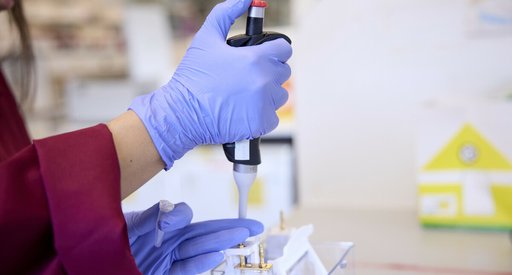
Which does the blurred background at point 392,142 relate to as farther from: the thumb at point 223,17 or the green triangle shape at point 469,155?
the thumb at point 223,17

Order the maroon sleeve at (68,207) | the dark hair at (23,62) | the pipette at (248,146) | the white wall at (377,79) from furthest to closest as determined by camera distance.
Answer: the white wall at (377,79) < the dark hair at (23,62) < the pipette at (248,146) < the maroon sleeve at (68,207)

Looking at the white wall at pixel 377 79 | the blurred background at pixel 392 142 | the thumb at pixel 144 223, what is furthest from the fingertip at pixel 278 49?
the white wall at pixel 377 79

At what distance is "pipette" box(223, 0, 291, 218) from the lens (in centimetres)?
67

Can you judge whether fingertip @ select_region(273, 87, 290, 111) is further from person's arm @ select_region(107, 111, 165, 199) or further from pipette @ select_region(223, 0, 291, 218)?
person's arm @ select_region(107, 111, 165, 199)

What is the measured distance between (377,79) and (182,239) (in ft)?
3.04

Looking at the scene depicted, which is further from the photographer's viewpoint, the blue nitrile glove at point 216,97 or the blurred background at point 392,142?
the blurred background at point 392,142

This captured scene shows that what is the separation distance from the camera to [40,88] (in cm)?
289

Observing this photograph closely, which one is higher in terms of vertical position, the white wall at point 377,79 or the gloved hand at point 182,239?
the white wall at point 377,79

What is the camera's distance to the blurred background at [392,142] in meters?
1.17

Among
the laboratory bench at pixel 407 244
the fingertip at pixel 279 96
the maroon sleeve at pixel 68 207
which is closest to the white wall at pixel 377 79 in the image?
the laboratory bench at pixel 407 244

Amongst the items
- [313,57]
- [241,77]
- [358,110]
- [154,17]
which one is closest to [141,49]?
[154,17]

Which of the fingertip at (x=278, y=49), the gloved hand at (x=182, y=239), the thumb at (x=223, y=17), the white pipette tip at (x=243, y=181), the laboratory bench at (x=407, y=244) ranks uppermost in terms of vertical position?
the thumb at (x=223, y=17)

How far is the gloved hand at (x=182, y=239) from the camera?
69 centimetres

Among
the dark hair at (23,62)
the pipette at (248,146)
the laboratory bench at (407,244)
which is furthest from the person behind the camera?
the dark hair at (23,62)
